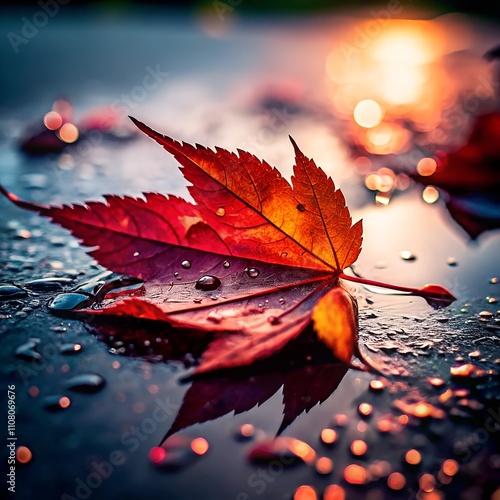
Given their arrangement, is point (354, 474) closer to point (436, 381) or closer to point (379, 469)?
point (379, 469)

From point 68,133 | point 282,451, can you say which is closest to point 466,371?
point 282,451

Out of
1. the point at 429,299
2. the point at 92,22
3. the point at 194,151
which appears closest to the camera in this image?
the point at 194,151

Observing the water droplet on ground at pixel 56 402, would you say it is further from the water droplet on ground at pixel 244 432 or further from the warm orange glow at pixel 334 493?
the warm orange glow at pixel 334 493

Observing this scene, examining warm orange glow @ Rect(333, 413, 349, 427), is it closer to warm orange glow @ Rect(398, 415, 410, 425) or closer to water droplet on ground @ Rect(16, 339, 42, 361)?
warm orange glow @ Rect(398, 415, 410, 425)

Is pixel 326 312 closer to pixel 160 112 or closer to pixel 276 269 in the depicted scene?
pixel 276 269

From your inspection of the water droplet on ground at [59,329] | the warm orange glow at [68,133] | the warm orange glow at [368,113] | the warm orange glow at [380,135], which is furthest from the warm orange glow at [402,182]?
the warm orange glow at [68,133]

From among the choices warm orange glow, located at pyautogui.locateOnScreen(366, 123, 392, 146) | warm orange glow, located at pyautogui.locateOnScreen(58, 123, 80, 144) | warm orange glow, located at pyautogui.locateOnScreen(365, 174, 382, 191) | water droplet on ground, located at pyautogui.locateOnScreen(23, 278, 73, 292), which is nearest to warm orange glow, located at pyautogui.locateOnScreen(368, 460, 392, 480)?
water droplet on ground, located at pyautogui.locateOnScreen(23, 278, 73, 292)

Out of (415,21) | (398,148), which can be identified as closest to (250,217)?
(398,148)

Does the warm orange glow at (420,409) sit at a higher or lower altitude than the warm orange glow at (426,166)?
lower
